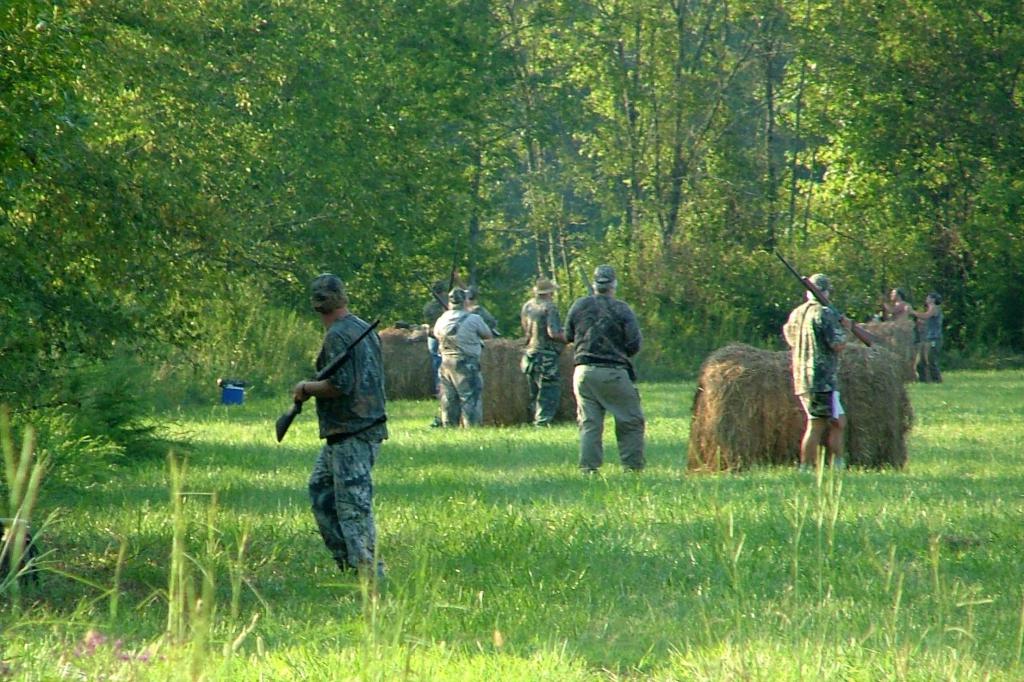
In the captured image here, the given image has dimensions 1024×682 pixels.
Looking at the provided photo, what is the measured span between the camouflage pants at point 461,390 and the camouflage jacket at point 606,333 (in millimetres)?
7922

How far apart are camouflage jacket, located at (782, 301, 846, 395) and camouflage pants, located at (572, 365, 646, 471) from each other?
1.51m

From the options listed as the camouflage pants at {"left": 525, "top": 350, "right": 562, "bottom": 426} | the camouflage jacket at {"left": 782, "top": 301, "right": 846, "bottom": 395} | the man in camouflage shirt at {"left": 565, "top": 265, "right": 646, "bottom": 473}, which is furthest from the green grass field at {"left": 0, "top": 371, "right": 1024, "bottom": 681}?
the camouflage pants at {"left": 525, "top": 350, "right": 562, "bottom": 426}

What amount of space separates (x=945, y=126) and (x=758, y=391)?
33.4 meters

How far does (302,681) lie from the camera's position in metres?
6.84

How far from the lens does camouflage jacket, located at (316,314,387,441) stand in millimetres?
9758

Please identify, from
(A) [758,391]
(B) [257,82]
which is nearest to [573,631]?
(A) [758,391]

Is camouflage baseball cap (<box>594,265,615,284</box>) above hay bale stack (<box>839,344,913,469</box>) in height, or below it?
above

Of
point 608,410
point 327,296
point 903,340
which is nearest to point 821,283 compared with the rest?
point 608,410

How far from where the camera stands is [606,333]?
50.7 ft

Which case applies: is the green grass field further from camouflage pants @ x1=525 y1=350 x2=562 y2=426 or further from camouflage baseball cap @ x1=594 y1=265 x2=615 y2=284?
camouflage pants @ x1=525 y1=350 x2=562 y2=426

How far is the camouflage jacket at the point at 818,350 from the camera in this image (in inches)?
610

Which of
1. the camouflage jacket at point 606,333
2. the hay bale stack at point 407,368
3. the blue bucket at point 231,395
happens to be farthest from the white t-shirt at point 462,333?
the hay bale stack at point 407,368

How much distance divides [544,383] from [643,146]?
97.3 ft

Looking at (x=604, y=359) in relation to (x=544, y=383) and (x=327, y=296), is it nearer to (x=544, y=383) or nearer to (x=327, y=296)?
(x=327, y=296)
